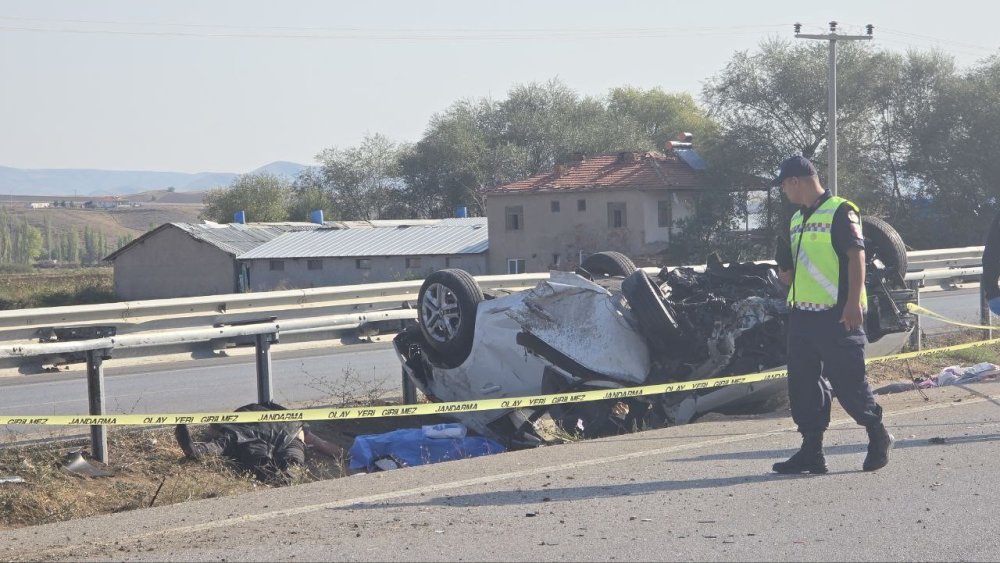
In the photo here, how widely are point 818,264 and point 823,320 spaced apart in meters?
0.29

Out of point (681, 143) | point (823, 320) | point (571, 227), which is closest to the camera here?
point (823, 320)

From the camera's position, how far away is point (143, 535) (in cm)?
536

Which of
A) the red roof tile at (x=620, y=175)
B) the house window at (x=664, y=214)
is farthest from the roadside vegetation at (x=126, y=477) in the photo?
the house window at (x=664, y=214)

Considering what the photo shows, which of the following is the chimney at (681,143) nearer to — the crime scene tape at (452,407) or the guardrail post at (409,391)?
the guardrail post at (409,391)

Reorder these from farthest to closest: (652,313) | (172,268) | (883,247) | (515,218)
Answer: (172,268), (515,218), (883,247), (652,313)

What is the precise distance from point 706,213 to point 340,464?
5123 centimetres

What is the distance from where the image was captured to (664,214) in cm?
6062

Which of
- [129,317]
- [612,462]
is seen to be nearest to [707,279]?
[612,462]

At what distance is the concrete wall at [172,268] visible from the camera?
6562 cm

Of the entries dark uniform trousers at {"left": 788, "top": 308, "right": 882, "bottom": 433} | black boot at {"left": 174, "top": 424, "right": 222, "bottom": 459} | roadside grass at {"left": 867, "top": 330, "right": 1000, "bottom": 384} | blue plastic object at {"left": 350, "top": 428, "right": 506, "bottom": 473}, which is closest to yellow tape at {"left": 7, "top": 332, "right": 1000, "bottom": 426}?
blue plastic object at {"left": 350, "top": 428, "right": 506, "bottom": 473}

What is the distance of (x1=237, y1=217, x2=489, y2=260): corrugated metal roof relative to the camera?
63719 millimetres

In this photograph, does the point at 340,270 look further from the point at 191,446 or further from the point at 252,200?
the point at 191,446

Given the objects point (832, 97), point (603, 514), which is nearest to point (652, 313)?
point (603, 514)

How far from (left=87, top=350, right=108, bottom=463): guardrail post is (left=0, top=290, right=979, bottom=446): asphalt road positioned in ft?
2.43
